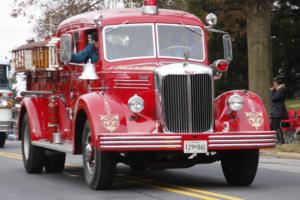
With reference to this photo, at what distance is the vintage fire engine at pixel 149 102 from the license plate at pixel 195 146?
14 mm

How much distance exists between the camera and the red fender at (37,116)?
51.3 feet

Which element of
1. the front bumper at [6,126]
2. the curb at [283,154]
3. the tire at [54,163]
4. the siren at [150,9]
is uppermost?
the siren at [150,9]

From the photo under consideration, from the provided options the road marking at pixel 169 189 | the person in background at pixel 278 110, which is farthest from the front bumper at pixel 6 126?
the road marking at pixel 169 189

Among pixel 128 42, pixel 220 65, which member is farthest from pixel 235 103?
pixel 128 42

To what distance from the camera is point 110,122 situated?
39.3ft

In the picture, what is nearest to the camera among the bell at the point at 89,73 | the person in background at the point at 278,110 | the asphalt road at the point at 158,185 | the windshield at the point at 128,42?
the asphalt road at the point at 158,185

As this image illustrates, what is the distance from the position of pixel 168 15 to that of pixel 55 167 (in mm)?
4207

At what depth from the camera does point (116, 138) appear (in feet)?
38.4

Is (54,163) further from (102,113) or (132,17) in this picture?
(102,113)

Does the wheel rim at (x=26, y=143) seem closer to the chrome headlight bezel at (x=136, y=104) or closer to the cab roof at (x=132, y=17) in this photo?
the cab roof at (x=132, y=17)

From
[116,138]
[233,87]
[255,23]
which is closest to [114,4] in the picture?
[233,87]

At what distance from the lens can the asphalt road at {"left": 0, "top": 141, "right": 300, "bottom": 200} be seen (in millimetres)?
11812

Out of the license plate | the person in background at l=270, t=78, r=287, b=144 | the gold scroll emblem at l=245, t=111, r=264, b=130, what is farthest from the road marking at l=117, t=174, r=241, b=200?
the person in background at l=270, t=78, r=287, b=144

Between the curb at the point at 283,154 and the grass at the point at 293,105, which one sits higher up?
the curb at the point at 283,154
